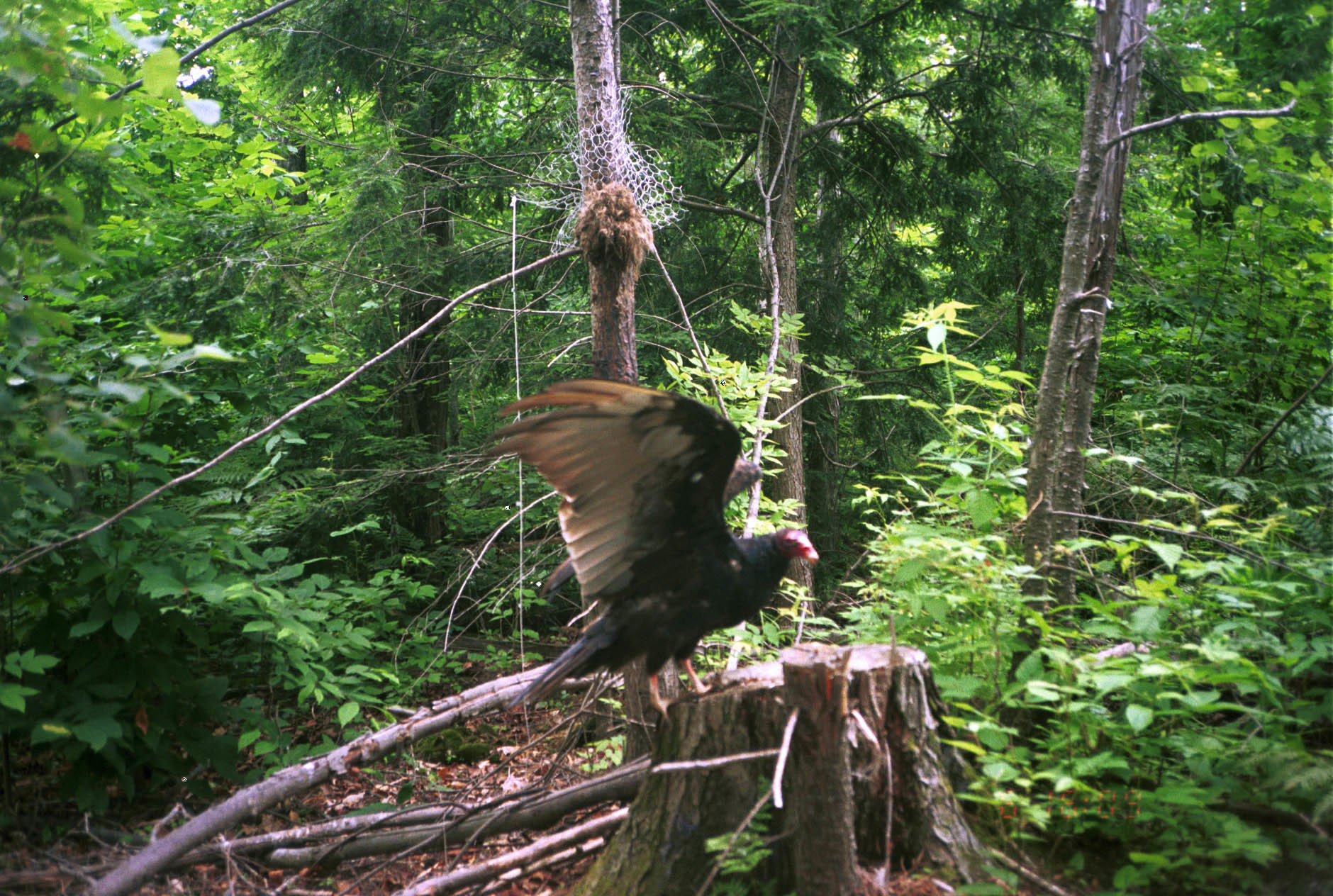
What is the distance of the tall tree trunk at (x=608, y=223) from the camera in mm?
3496

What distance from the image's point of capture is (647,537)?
280 cm

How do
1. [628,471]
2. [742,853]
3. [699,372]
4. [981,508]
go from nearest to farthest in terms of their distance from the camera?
[742,853] → [628,471] → [981,508] → [699,372]

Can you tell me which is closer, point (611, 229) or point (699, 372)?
point (611, 229)

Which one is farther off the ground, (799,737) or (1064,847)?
(799,737)

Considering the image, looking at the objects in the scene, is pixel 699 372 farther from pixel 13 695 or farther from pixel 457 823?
pixel 13 695

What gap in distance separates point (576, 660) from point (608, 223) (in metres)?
1.82

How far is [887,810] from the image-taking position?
7.71 ft

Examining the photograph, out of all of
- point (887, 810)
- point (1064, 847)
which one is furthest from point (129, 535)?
point (1064, 847)

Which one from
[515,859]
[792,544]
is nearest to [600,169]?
[792,544]

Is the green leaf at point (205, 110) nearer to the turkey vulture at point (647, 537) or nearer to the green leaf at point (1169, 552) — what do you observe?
the turkey vulture at point (647, 537)

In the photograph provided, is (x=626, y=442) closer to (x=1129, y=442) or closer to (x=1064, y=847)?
(x=1064, y=847)

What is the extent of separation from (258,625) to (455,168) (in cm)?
423

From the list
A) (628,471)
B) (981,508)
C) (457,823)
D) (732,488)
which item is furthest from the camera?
(732,488)

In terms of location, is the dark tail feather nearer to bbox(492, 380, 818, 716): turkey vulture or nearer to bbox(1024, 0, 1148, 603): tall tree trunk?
bbox(492, 380, 818, 716): turkey vulture
